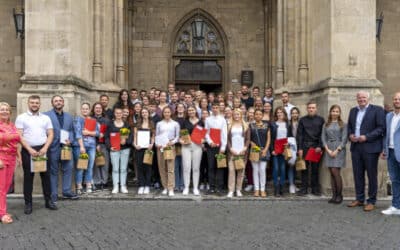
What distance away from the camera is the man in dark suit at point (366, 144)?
768 cm

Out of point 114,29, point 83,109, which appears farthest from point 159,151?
point 114,29

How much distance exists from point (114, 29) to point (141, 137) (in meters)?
4.07

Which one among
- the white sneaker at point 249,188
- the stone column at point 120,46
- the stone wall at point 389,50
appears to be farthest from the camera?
the stone wall at point 389,50

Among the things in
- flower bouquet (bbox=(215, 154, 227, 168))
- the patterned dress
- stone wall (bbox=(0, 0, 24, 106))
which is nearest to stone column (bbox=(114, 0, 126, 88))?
stone wall (bbox=(0, 0, 24, 106))

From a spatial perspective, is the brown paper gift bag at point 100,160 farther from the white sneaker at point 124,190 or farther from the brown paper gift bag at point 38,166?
the brown paper gift bag at point 38,166

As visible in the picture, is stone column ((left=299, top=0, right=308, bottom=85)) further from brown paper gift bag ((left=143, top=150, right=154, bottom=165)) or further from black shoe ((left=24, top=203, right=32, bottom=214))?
black shoe ((left=24, top=203, right=32, bottom=214))


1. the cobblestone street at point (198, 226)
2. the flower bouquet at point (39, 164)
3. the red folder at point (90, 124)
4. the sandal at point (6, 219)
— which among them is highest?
the red folder at point (90, 124)

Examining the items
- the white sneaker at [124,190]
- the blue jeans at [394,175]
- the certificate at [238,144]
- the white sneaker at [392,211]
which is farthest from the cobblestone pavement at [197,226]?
the certificate at [238,144]

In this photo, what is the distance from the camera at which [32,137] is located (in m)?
7.39

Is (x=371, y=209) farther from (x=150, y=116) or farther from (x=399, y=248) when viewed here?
(x=150, y=116)

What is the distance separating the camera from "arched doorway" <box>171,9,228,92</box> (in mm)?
14445

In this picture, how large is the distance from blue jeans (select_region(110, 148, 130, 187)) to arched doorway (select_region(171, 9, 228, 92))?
5756 mm

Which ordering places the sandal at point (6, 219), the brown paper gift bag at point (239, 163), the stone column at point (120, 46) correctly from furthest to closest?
the stone column at point (120, 46)
the brown paper gift bag at point (239, 163)
the sandal at point (6, 219)

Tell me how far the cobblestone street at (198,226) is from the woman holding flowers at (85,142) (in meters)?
0.65
